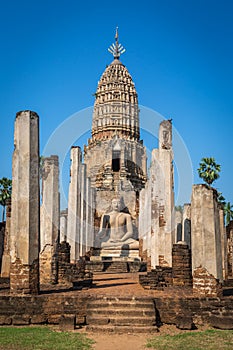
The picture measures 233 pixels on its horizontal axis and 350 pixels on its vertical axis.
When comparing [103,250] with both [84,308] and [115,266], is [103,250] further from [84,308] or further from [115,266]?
[84,308]

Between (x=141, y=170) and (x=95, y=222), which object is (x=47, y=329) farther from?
(x=141, y=170)

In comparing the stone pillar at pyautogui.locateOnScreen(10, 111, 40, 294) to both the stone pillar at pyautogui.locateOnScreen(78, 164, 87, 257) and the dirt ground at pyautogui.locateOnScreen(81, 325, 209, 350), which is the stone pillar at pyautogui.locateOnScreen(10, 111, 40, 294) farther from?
the stone pillar at pyautogui.locateOnScreen(78, 164, 87, 257)

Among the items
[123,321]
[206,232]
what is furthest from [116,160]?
[123,321]

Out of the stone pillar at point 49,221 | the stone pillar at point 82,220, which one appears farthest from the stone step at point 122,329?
the stone pillar at point 82,220

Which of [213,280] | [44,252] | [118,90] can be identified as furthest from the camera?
[118,90]

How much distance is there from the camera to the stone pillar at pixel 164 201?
13898mm

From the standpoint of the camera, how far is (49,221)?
1302 cm

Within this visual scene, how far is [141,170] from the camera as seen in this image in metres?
40.8

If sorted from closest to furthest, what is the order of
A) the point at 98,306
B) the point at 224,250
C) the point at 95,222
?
the point at 98,306
the point at 224,250
the point at 95,222

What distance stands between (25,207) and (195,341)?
14.3 ft

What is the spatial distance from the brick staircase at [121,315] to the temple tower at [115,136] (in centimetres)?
2736

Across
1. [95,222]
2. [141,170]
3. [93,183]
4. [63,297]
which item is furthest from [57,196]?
[141,170]

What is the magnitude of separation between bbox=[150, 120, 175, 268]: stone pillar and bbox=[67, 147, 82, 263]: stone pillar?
4805mm

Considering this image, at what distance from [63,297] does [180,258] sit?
423cm
